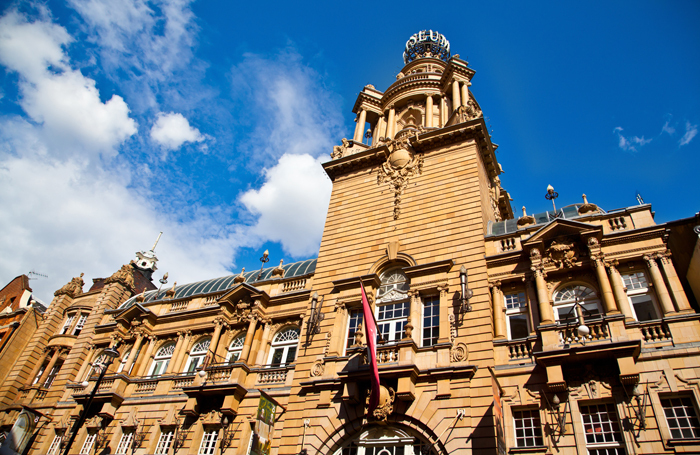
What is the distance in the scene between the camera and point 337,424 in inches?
770

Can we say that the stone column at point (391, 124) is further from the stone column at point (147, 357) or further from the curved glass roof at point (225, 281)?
the stone column at point (147, 357)

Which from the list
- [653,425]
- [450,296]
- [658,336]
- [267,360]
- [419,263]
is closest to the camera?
[653,425]

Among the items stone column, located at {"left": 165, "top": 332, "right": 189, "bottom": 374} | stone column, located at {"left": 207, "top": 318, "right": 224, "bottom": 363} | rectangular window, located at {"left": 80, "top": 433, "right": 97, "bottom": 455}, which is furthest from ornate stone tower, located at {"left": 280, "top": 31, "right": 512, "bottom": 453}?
rectangular window, located at {"left": 80, "top": 433, "right": 97, "bottom": 455}

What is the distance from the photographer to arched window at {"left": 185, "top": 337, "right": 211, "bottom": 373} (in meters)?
28.0

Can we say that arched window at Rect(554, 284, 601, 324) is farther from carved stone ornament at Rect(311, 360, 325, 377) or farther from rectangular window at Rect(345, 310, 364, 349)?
carved stone ornament at Rect(311, 360, 325, 377)

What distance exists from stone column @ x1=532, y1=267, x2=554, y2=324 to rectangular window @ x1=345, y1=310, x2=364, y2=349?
8376mm

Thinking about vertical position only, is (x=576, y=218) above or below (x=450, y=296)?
above

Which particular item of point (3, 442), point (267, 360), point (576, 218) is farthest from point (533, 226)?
point (3, 442)

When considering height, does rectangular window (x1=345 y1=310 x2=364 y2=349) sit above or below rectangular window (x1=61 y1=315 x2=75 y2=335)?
below

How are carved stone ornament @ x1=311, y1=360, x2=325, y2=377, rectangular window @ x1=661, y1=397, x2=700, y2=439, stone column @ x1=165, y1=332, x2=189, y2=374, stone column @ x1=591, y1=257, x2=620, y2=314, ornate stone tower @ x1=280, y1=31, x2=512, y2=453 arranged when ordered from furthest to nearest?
stone column @ x1=165, y1=332, x2=189, y2=374 < carved stone ornament @ x1=311, y1=360, x2=325, y2=377 < ornate stone tower @ x1=280, y1=31, x2=512, y2=453 < stone column @ x1=591, y1=257, x2=620, y2=314 < rectangular window @ x1=661, y1=397, x2=700, y2=439

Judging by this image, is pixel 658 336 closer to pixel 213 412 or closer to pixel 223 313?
pixel 213 412

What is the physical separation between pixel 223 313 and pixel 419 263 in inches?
494

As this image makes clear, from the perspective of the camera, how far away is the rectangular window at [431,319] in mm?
20672

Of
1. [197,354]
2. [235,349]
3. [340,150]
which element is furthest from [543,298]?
[197,354]
